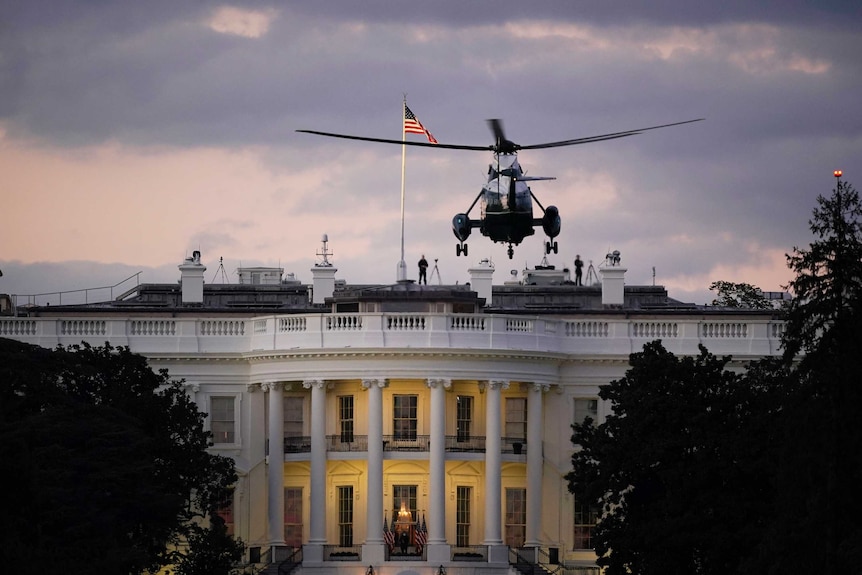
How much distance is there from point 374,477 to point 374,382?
12.4 feet

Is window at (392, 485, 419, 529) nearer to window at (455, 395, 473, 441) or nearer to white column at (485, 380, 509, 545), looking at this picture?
window at (455, 395, 473, 441)

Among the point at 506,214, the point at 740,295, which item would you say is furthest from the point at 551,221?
the point at 740,295

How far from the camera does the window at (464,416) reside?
429 ft

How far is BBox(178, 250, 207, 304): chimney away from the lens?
139000 millimetres

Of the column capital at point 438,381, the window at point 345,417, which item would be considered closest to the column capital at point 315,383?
the window at point 345,417

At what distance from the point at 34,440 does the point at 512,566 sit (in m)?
26.6

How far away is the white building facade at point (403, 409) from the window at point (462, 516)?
0.19 feet

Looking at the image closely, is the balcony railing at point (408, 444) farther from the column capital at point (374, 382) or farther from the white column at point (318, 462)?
the column capital at point (374, 382)

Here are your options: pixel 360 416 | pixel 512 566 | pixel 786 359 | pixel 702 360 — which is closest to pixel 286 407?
pixel 360 416

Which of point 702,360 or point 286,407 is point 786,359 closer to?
point 702,360

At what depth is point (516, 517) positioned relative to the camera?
130125 millimetres

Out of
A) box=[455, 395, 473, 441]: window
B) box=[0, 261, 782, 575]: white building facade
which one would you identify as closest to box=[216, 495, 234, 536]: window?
box=[0, 261, 782, 575]: white building facade

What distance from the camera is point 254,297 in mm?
143750

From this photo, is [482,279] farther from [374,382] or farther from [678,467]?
[678,467]
